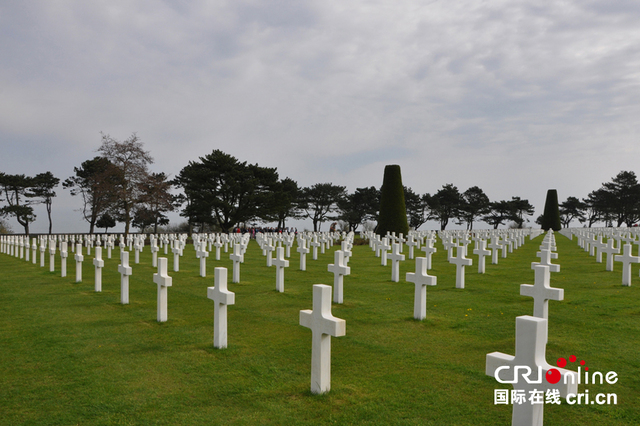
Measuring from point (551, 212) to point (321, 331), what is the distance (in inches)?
2381

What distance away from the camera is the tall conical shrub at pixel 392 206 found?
31.3 meters

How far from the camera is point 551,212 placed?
5675 centimetres

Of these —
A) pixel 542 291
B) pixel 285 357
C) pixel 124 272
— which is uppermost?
pixel 542 291

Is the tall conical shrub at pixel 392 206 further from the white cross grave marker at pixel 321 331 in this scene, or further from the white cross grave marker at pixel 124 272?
the white cross grave marker at pixel 321 331

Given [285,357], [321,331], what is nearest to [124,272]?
[285,357]

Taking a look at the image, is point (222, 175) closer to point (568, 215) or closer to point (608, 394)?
point (608, 394)

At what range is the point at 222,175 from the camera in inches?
1794

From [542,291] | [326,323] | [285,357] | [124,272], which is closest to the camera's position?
[326,323]

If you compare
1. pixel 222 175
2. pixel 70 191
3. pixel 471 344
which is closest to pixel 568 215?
pixel 222 175

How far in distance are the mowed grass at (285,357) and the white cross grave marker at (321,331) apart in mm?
143

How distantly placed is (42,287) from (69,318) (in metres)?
4.38

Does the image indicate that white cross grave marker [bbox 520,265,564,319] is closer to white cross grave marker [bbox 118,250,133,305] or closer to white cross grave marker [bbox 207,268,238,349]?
white cross grave marker [bbox 207,268,238,349]

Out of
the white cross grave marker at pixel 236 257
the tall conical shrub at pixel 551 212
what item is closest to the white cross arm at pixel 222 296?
the white cross grave marker at pixel 236 257

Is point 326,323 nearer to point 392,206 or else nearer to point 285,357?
point 285,357
